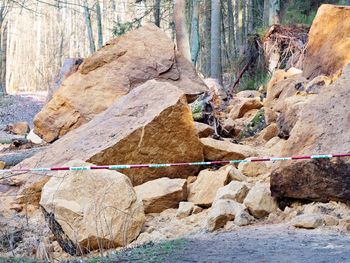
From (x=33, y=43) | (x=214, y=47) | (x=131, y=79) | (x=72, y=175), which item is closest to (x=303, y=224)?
(x=72, y=175)

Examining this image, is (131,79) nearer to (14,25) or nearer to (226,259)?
(226,259)

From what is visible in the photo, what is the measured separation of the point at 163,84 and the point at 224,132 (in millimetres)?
2254

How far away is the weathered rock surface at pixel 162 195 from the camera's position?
22.6ft

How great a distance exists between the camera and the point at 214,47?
703 inches

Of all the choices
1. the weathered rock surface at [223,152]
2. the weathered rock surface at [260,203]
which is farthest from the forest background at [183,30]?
the weathered rock surface at [260,203]

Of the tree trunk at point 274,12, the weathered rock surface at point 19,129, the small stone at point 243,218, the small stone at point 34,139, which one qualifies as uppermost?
the tree trunk at point 274,12

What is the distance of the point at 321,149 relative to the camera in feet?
19.1

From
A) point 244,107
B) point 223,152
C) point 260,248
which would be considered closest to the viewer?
point 260,248

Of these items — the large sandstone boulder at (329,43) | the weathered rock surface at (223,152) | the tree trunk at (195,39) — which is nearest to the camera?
the weathered rock surface at (223,152)

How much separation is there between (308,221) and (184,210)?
71.9 inches

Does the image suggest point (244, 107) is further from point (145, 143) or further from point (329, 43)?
point (145, 143)

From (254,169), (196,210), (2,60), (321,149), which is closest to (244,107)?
(254,169)

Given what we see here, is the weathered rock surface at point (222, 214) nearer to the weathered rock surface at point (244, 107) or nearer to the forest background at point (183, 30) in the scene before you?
the forest background at point (183, 30)

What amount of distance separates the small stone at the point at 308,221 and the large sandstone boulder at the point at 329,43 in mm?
4587
